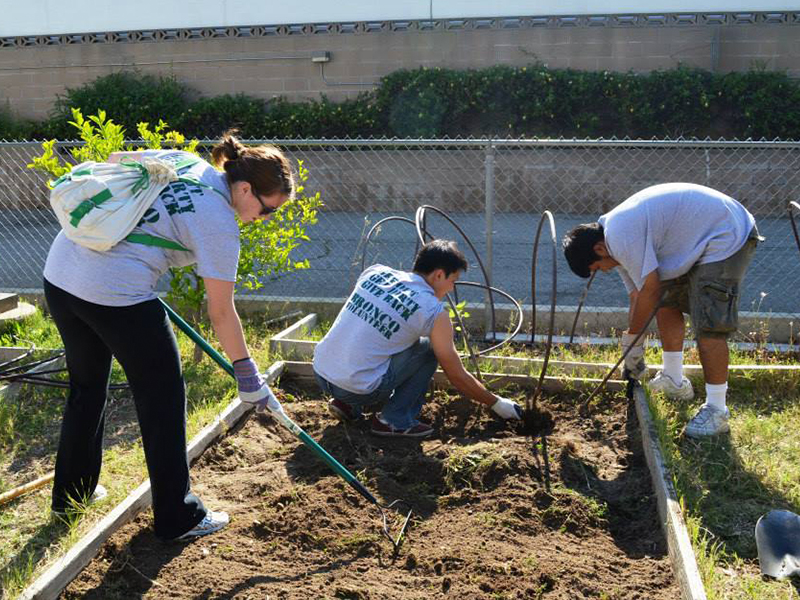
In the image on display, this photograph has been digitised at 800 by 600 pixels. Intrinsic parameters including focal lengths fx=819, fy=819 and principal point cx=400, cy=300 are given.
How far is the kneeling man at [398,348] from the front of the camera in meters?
4.16

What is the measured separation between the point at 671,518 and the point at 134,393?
85.4 inches

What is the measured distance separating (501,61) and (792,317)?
808 cm

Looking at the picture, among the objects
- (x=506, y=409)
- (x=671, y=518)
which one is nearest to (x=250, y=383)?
(x=506, y=409)

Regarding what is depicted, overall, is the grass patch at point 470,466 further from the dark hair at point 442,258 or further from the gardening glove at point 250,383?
the gardening glove at point 250,383

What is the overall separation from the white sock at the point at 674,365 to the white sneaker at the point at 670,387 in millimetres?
23

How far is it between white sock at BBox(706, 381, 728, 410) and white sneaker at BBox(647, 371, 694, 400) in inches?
13.4

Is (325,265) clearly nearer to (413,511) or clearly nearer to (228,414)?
(228,414)

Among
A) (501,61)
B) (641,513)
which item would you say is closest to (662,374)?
(641,513)

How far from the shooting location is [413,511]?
3609mm

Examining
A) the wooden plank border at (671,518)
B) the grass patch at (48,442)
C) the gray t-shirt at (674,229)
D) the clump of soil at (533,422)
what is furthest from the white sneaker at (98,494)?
the gray t-shirt at (674,229)

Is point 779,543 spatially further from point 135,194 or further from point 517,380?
point 135,194

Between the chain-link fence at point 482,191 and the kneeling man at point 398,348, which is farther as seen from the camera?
the chain-link fence at point 482,191

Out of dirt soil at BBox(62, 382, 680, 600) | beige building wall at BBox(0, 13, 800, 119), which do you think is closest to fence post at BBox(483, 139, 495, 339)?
dirt soil at BBox(62, 382, 680, 600)

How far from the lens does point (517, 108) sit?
1229 centimetres
